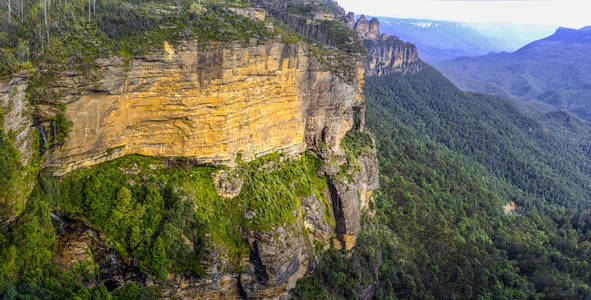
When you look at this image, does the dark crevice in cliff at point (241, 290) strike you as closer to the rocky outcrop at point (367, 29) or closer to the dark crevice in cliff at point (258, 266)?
the dark crevice in cliff at point (258, 266)

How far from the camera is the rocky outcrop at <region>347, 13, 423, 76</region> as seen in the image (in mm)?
110562

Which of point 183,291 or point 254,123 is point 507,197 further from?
point 183,291

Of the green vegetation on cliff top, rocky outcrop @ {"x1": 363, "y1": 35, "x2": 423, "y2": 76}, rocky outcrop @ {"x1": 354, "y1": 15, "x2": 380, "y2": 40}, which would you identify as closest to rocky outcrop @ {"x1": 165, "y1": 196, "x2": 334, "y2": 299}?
the green vegetation on cliff top

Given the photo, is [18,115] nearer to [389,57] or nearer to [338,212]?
[338,212]

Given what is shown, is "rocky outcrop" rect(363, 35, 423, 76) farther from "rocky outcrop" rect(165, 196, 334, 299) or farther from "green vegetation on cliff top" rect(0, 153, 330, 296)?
"green vegetation on cliff top" rect(0, 153, 330, 296)

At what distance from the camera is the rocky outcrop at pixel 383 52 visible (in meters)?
111

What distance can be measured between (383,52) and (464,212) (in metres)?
68.8

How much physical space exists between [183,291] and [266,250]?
5999 mm

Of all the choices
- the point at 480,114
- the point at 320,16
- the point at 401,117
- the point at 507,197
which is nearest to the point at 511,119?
the point at 480,114

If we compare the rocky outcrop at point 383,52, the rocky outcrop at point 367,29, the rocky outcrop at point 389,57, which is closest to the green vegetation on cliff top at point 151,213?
the rocky outcrop at point 389,57

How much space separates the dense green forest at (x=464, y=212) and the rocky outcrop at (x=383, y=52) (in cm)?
681

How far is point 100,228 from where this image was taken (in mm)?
21969

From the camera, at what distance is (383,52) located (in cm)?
11269

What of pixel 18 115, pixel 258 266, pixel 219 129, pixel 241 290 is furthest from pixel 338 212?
pixel 18 115
